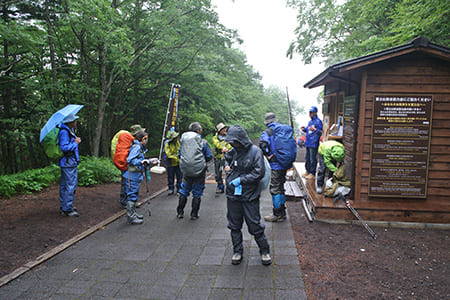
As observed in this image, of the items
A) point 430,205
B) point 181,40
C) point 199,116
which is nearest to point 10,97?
point 181,40

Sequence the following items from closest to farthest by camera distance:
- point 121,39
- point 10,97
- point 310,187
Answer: point 310,187 < point 121,39 < point 10,97

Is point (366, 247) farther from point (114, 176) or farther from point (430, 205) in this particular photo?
point (114, 176)

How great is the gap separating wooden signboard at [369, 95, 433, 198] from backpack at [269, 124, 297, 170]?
5.54 feet

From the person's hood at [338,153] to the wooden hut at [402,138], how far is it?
453 millimetres

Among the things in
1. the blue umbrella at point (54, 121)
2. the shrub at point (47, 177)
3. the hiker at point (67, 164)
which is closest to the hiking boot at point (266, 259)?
the hiker at point (67, 164)

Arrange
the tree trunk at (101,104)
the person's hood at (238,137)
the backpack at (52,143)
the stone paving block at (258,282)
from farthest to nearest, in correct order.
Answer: the tree trunk at (101,104), the backpack at (52,143), the person's hood at (238,137), the stone paving block at (258,282)

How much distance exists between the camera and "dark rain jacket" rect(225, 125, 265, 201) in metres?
4.12

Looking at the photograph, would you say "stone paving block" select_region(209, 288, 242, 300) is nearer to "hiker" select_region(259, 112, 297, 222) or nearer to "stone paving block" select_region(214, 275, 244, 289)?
"stone paving block" select_region(214, 275, 244, 289)

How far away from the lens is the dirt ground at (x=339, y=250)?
373 centimetres

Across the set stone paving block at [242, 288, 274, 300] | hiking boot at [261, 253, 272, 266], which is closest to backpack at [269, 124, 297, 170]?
hiking boot at [261, 253, 272, 266]

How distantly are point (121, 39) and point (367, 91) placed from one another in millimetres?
7121

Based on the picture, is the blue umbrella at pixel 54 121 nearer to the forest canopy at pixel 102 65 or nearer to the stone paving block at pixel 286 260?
the forest canopy at pixel 102 65

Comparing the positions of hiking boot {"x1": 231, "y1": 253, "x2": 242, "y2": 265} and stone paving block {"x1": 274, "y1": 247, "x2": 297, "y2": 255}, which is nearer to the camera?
hiking boot {"x1": 231, "y1": 253, "x2": 242, "y2": 265}

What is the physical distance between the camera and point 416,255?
476 centimetres
